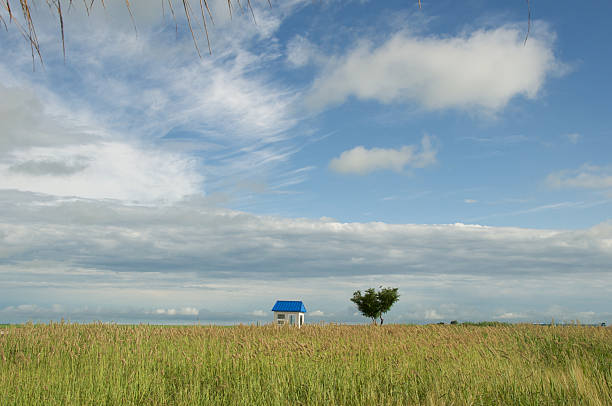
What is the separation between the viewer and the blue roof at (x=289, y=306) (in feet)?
72.6

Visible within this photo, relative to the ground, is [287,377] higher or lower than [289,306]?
lower

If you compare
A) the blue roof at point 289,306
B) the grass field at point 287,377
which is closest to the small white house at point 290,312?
the blue roof at point 289,306

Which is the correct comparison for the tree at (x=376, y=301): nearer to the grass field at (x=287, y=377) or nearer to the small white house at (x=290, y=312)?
the small white house at (x=290, y=312)

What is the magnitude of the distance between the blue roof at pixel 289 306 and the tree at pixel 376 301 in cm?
1462

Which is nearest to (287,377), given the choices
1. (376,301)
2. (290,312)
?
(290,312)

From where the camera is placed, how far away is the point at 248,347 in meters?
9.80

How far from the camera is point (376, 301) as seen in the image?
3600 centimetres

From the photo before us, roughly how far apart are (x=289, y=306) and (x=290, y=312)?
0.37m

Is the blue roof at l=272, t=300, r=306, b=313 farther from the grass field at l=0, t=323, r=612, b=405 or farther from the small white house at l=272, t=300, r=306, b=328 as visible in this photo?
the grass field at l=0, t=323, r=612, b=405

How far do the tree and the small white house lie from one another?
14.4 meters

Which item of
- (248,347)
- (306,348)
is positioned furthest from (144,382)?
(306,348)

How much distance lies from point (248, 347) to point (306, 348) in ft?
4.32

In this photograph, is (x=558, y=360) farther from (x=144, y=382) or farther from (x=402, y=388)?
(x=144, y=382)

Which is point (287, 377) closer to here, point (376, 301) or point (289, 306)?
point (289, 306)
